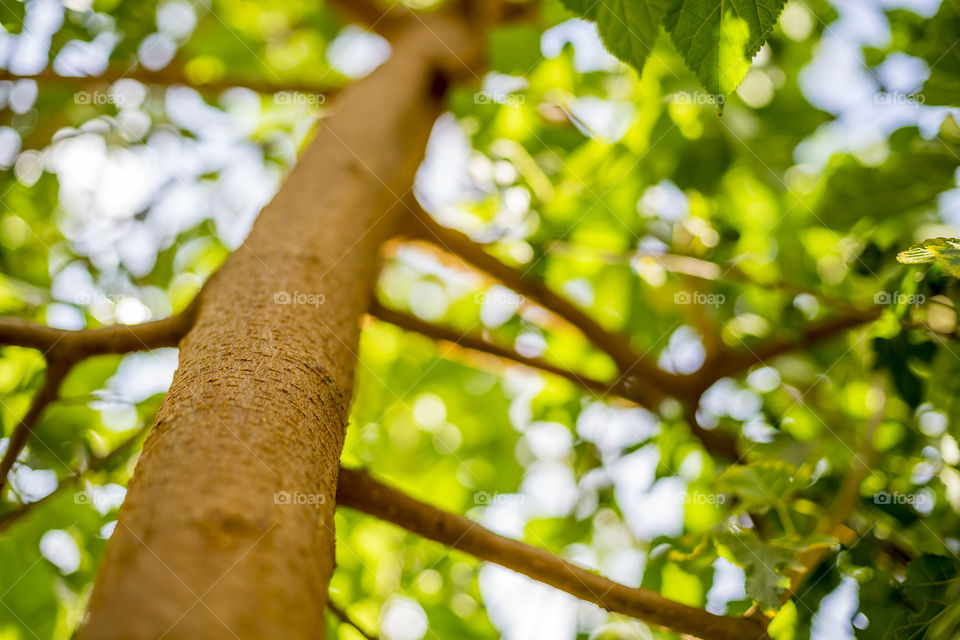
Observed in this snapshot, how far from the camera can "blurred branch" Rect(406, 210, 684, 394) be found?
9.12ft

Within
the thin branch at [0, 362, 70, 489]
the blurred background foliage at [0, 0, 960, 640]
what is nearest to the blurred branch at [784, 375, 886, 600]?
the blurred background foliage at [0, 0, 960, 640]

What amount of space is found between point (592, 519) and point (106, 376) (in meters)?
2.07

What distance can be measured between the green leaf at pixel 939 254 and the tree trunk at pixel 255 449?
1158 mm

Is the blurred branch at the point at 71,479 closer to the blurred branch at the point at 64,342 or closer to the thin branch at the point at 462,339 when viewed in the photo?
the blurred branch at the point at 64,342

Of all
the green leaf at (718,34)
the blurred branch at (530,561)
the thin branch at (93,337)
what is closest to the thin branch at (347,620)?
the blurred branch at (530,561)

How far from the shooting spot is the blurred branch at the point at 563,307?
2.78 metres

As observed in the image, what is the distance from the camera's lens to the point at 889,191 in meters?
2.29

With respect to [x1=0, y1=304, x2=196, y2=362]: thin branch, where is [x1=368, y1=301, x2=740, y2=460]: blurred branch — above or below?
below

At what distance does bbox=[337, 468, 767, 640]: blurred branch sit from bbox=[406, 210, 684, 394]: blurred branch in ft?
4.62

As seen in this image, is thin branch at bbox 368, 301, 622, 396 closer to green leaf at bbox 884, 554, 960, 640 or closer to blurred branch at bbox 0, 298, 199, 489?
blurred branch at bbox 0, 298, 199, 489

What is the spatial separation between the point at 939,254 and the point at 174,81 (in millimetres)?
3011

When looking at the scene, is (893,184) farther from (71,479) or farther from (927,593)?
(71,479)

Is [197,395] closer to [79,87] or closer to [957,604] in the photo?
[957,604]

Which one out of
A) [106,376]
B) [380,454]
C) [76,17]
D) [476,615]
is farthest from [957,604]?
[76,17]
